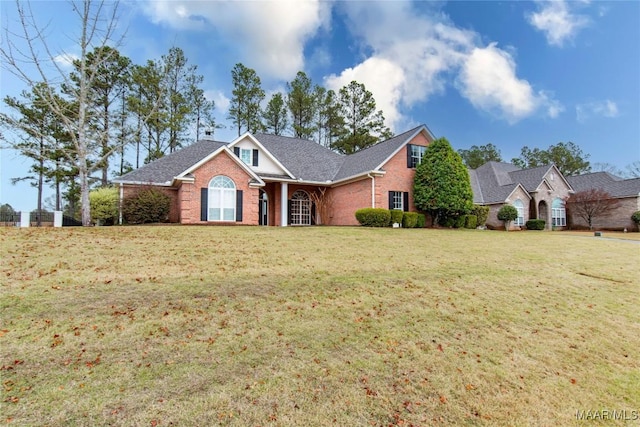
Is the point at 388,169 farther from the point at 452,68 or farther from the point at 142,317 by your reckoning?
the point at 142,317

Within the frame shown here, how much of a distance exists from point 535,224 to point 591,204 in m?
A: 6.26

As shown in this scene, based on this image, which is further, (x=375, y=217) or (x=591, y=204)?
(x=591, y=204)

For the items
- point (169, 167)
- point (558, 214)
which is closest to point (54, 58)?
point (169, 167)

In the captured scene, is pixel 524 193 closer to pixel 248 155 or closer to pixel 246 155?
pixel 248 155

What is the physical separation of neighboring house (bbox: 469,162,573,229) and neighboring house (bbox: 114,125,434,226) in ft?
35.2

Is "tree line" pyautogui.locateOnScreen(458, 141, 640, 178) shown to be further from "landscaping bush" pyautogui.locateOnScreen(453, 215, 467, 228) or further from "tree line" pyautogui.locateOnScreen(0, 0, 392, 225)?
"landscaping bush" pyautogui.locateOnScreen(453, 215, 467, 228)

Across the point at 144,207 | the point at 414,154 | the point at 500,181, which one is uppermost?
the point at 414,154

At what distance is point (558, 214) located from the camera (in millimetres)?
30250

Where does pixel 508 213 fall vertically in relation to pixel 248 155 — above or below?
below

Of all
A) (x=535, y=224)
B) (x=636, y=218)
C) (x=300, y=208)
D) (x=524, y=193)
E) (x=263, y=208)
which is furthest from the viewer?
(x=524, y=193)

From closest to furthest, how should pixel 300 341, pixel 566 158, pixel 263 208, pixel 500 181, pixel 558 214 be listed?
pixel 300 341, pixel 263 208, pixel 500 181, pixel 558 214, pixel 566 158

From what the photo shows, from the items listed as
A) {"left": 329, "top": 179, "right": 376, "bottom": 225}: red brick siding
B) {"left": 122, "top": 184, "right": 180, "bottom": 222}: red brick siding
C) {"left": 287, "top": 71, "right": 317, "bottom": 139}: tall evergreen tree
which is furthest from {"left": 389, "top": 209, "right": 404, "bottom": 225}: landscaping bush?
{"left": 287, "top": 71, "right": 317, "bottom": 139}: tall evergreen tree

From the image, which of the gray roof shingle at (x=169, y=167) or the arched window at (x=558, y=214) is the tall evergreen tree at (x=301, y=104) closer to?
the gray roof shingle at (x=169, y=167)

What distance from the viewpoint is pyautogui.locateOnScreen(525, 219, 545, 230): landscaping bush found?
1081 inches
